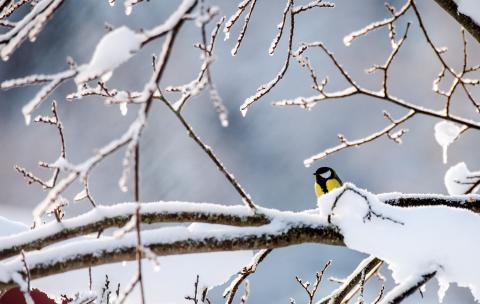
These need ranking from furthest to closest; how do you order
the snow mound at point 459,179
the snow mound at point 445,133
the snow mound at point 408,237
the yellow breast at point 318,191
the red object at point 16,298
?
the red object at point 16,298
the yellow breast at point 318,191
the snow mound at point 445,133
the snow mound at point 459,179
the snow mound at point 408,237

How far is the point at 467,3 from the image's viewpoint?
2438 mm

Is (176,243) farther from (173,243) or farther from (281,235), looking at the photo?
(281,235)

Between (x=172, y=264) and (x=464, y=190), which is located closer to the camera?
(x=172, y=264)

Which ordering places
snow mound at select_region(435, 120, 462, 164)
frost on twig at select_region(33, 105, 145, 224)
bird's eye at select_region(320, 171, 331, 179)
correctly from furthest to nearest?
bird's eye at select_region(320, 171, 331, 179)
snow mound at select_region(435, 120, 462, 164)
frost on twig at select_region(33, 105, 145, 224)

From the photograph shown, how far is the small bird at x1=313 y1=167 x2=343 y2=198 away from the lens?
260 inches

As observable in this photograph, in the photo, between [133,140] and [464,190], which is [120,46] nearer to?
[133,140]

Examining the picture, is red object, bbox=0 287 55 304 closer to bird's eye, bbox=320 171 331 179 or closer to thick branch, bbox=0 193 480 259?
bird's eye, bbox=320 171 331 179

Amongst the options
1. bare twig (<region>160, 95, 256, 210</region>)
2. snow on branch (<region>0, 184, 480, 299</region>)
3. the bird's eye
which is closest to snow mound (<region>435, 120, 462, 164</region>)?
snow on branch (<region>0, 184, 480, 299</region>)

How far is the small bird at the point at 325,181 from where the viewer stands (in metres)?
6.60

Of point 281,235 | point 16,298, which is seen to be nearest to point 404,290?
point 281,235

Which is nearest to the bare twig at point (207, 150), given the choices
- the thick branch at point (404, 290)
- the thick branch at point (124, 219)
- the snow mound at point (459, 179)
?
the thick branch at point (124, 219)

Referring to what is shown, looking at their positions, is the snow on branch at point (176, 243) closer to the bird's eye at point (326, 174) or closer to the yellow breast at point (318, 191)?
the yellow breast at point (318, 191)

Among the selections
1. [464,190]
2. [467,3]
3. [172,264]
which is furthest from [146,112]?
[464,190]

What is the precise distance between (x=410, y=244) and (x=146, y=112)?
1.49 metres
